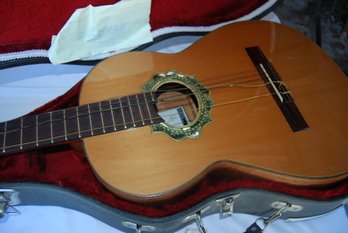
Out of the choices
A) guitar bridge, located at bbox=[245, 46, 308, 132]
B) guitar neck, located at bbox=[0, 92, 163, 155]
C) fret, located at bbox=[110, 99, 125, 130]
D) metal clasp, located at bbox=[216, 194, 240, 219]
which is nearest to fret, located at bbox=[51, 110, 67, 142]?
guitar neck, located at bbox=[0, 92, 163, 155]

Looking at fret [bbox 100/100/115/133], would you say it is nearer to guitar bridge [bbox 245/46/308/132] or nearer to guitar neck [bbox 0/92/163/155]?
guitar neck [bbox 0/92/163/155]

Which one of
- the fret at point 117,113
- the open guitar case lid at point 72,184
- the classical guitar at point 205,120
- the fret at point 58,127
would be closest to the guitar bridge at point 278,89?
the classical guitar at point 205,120

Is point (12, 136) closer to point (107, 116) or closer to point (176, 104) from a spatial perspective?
point (107, 116)

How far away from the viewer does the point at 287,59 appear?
83cm

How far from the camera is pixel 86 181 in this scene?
0.68 metres

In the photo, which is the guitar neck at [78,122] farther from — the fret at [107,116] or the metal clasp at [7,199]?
the metal clasp at [7,199]

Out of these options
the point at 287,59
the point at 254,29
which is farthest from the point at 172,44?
the point at 287,59

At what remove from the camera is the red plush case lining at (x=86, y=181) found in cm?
66

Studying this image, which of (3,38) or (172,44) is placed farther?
(172,44)

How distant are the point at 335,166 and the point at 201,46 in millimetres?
444

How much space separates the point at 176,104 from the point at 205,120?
104mm

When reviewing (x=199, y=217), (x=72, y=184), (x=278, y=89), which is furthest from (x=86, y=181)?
(x=278, y=89)

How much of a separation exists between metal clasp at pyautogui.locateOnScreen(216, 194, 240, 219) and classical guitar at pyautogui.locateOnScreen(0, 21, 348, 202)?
54mm

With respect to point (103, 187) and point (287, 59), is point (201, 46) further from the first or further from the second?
point (103, 187)
